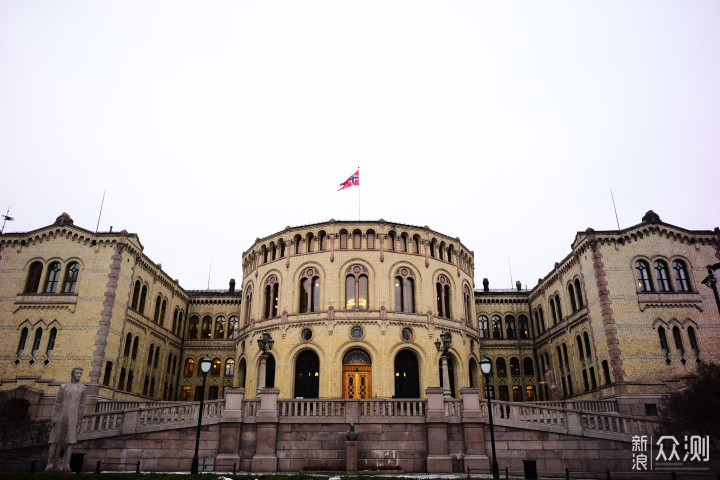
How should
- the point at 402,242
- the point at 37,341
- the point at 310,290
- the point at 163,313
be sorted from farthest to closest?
the point at 163,313 < the point at 402,242 < the point at 310,290 < the point at 37,341

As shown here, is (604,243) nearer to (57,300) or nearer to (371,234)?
(371,234)

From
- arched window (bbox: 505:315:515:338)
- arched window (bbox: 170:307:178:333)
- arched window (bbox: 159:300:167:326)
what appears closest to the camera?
arched window (bbox: 159:300:167:326)

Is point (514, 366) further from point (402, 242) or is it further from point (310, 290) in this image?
point (310, 290)

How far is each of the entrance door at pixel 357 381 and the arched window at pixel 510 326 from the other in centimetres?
2050

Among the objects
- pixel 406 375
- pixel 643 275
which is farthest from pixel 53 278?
pixel 643 275

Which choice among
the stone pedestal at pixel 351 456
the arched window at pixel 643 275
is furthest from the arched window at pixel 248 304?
the arched window at pixel 643 275

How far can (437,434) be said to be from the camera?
72.5ft

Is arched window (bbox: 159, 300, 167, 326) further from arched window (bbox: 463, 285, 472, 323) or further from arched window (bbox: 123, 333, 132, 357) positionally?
arched window (bbox: 463, 285, 472, 323)

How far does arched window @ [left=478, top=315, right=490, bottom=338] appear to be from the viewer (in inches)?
1946

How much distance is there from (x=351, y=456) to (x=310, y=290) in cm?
1794

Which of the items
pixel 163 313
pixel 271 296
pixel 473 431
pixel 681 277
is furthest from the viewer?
pixel 163 313

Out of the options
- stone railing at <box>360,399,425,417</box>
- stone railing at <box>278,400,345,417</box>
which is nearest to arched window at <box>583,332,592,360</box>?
stone railing at <box>360,399,425,417</box>

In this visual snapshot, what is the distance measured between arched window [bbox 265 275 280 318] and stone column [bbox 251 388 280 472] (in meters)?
16.2

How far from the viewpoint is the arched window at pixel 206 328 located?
48.4 m
